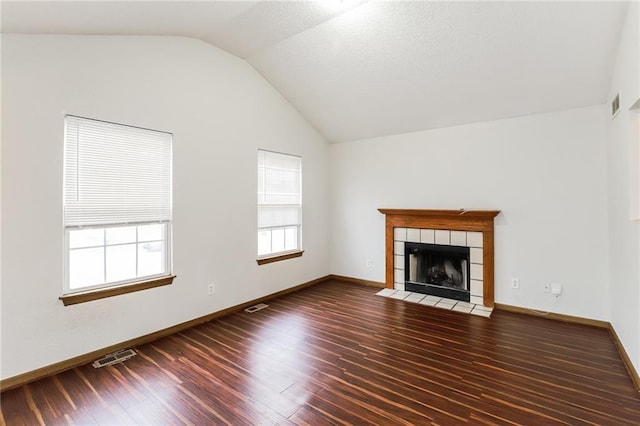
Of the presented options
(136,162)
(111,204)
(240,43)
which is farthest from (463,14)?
(111,204)

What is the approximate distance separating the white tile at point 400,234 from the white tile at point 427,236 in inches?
10.4

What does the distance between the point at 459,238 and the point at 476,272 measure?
502mm

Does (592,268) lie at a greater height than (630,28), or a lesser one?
lesser

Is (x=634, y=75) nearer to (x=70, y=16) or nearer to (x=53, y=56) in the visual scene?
(x=70, y=16)

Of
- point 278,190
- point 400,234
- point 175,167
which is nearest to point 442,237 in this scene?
point 400,234

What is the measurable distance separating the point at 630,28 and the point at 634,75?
0.43 metres

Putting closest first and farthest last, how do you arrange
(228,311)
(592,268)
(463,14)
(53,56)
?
(53,56) < (463,14) < (592,268) < (228,311)

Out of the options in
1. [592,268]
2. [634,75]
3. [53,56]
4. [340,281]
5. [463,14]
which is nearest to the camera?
[634,75]

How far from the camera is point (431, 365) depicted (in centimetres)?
256

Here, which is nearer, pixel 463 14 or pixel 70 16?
pixel 70 16

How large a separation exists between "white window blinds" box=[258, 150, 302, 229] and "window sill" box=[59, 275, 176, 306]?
4.96 ft

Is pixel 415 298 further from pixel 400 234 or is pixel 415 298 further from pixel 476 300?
pixel 400 234

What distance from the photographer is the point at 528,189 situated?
373 centimetres

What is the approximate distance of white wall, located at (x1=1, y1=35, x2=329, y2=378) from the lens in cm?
234
